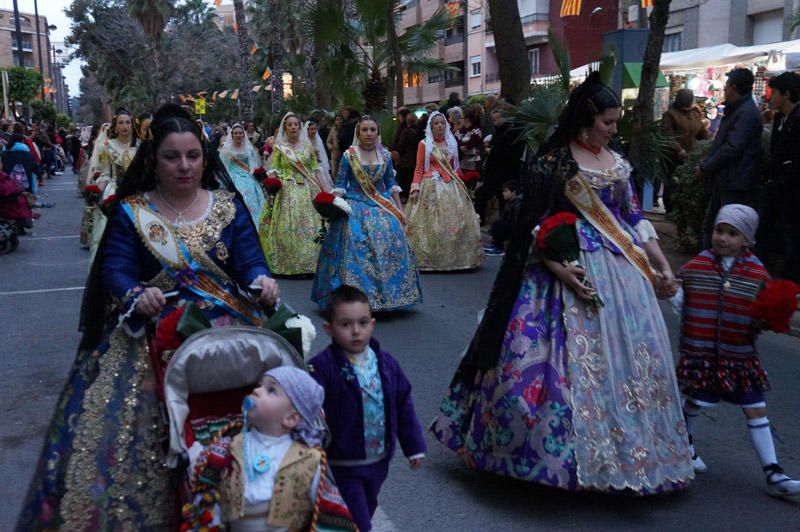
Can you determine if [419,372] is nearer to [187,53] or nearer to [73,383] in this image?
[73,383]

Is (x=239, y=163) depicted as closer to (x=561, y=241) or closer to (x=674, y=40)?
(x=561, y=241)

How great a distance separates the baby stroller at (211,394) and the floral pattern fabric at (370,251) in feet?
17.8

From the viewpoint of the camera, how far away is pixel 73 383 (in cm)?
336

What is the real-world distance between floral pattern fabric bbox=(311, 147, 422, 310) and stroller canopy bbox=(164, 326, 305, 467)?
214 inches

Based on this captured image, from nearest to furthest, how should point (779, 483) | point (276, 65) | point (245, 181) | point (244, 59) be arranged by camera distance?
point (779, 483) < point (245, 181) < point (276, 65) < point (244, 59)

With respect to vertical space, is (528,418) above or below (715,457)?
above

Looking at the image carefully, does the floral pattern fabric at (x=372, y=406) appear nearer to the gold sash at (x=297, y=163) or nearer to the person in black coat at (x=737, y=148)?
the person in black coat at (x=737, y=148)

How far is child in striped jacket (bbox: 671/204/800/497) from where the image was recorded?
4461 millimetres

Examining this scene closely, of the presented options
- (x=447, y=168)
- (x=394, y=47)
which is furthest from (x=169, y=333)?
(x=394, y=47)

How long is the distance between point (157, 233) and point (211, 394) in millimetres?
733

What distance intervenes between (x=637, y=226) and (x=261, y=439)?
2.54m

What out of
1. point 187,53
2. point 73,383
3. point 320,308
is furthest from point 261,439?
point 187,53

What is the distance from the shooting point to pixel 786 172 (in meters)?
8.55

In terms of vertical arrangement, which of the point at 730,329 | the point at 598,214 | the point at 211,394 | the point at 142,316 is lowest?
the point at 730,329
